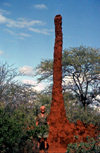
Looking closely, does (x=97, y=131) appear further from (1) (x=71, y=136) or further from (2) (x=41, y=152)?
(2) (x=41, y=152)

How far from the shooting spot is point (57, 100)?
12266 mm

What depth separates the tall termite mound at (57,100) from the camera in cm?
1196

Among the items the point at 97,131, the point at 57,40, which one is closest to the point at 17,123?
the point at 57,40

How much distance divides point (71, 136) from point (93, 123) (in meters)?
3.74

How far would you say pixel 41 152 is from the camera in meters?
10.5

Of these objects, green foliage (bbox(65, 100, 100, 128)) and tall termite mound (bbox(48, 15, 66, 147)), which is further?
green foliage (bbox(65, 100, 100, 128))

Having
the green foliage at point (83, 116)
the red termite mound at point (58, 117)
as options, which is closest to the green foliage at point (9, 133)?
the red termite mound at point (58, 117)

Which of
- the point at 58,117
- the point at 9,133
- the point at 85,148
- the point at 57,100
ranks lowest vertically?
the point at 85,148

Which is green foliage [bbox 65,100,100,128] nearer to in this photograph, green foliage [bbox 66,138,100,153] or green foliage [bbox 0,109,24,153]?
green foliage [bbox 0,109,24,153]

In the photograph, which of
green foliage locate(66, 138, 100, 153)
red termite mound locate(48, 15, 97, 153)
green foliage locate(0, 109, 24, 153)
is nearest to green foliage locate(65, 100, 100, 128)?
red termite mound locate(48, 15, 97, 153)

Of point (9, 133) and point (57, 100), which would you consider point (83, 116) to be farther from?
point (9, 133)

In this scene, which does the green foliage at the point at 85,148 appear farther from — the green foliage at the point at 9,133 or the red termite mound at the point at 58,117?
the red termite mound at the point at 58,117

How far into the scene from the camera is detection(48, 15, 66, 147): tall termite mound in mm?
11961

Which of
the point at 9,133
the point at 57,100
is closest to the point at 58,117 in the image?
the point at 57,100
